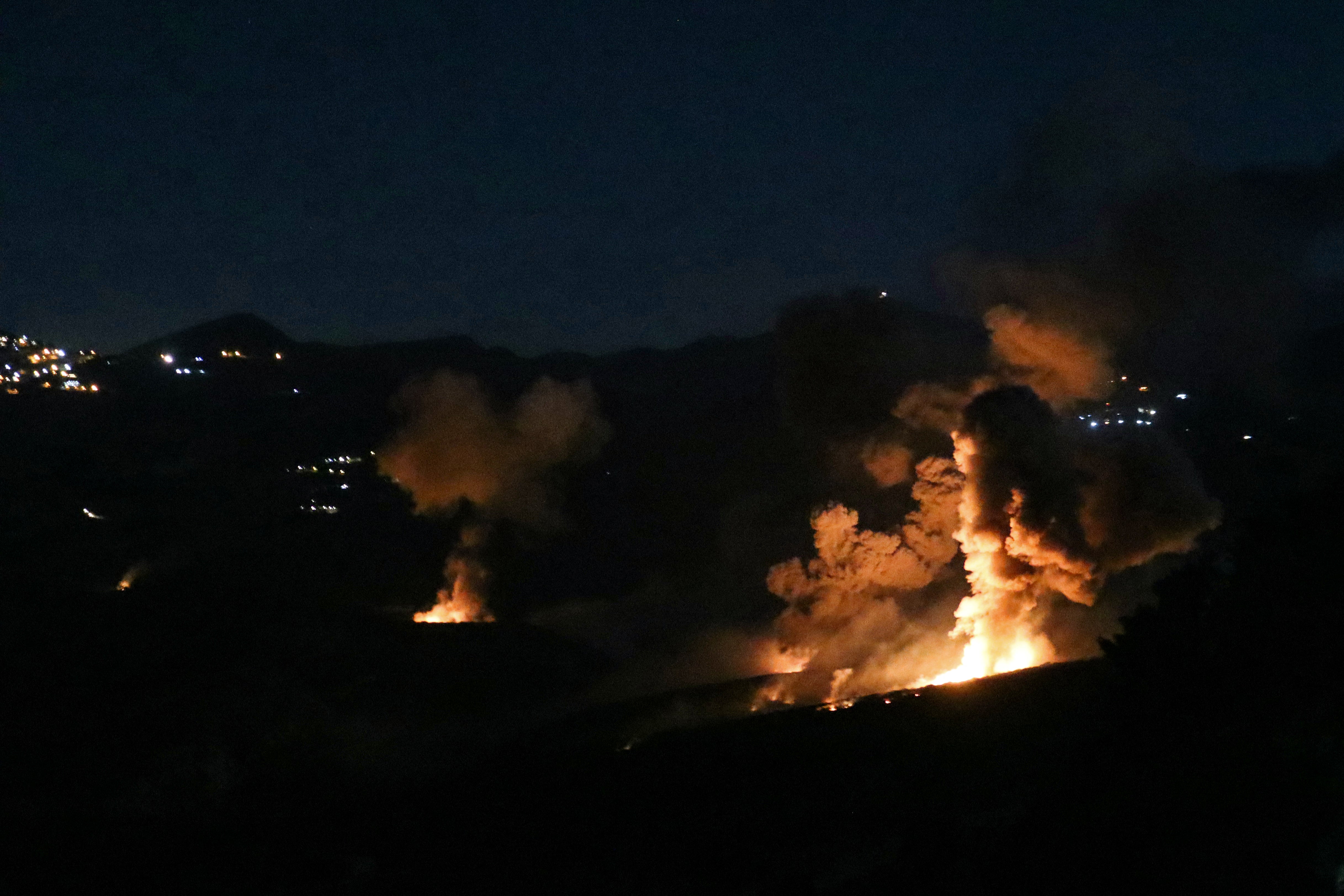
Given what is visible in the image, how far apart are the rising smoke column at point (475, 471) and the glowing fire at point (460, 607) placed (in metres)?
0.06

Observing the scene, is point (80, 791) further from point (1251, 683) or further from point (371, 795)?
point (1251, 683)

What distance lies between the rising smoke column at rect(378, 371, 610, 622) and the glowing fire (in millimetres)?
60

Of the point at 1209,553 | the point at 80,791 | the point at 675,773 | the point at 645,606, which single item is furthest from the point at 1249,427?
the point at 80,791

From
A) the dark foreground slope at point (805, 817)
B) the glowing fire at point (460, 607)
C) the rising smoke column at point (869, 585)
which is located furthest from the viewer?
the glowing fire at point (460, 607)

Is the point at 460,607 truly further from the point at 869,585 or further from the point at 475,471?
the point at 869,585

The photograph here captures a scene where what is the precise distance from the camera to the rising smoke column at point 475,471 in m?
75.2

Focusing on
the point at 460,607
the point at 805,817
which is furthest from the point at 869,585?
the point at 460,607

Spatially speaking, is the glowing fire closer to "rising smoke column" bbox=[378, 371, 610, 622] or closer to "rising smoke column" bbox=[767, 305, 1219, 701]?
"rising smoke column" bbox=[378, 371, 610, 622]

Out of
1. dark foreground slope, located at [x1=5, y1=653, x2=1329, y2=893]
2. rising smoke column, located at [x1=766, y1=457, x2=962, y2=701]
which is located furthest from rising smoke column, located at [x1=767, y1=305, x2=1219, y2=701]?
dark foreground slope, located at [x1=5, y1=653, x2=1329, y2=893]

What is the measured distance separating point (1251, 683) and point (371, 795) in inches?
1125

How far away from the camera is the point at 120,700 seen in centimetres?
4400

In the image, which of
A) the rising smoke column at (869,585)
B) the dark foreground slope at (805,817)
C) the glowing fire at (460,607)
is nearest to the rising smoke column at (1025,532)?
the rising smoke column at (869,585)

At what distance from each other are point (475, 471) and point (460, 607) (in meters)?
12.9

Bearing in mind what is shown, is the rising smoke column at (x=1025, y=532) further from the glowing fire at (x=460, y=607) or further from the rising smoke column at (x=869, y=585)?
the glowing fire at (x=460, y=607)
